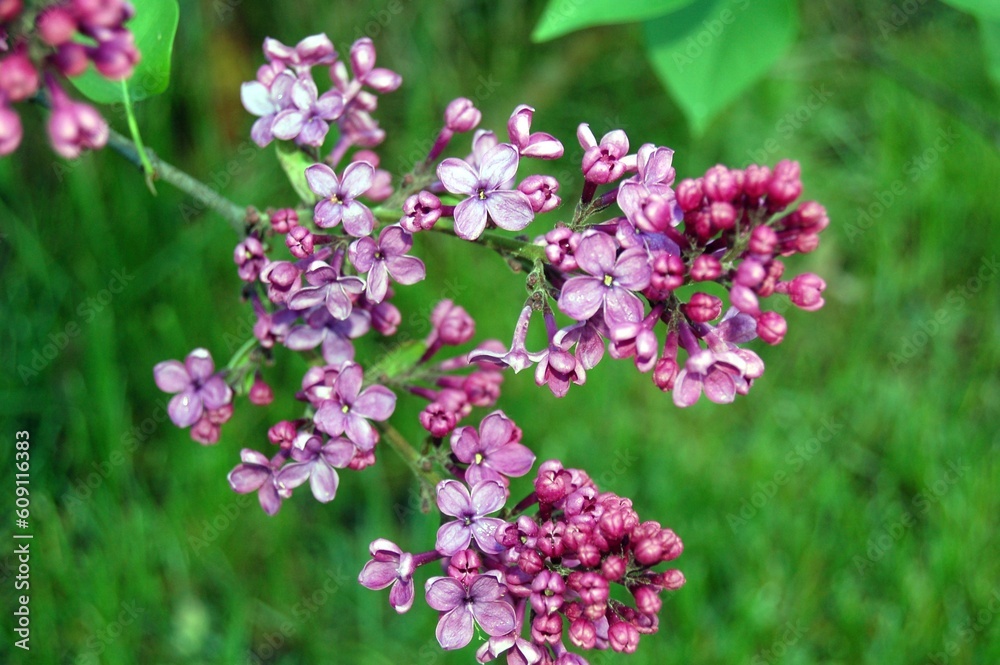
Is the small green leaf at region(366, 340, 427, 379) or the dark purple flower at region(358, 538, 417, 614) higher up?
the small green leaf at region(366, 340, 427, 379)

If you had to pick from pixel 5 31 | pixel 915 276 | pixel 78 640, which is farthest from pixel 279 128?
pixel 915 276

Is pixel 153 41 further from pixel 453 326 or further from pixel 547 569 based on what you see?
pixel 547 569

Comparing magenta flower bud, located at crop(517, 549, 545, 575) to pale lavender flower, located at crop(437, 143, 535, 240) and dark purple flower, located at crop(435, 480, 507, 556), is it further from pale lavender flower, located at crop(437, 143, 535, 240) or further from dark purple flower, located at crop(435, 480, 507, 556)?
pale lavender flower, located at crop(437, 143, 535, 240)

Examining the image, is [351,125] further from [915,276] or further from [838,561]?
[915,276]

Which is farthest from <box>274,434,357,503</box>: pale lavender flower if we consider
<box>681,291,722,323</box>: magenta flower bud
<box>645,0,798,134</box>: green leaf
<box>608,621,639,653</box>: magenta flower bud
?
<box>645,0,798,134</box>: green leaf

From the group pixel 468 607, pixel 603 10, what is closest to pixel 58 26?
pixel 468 607
